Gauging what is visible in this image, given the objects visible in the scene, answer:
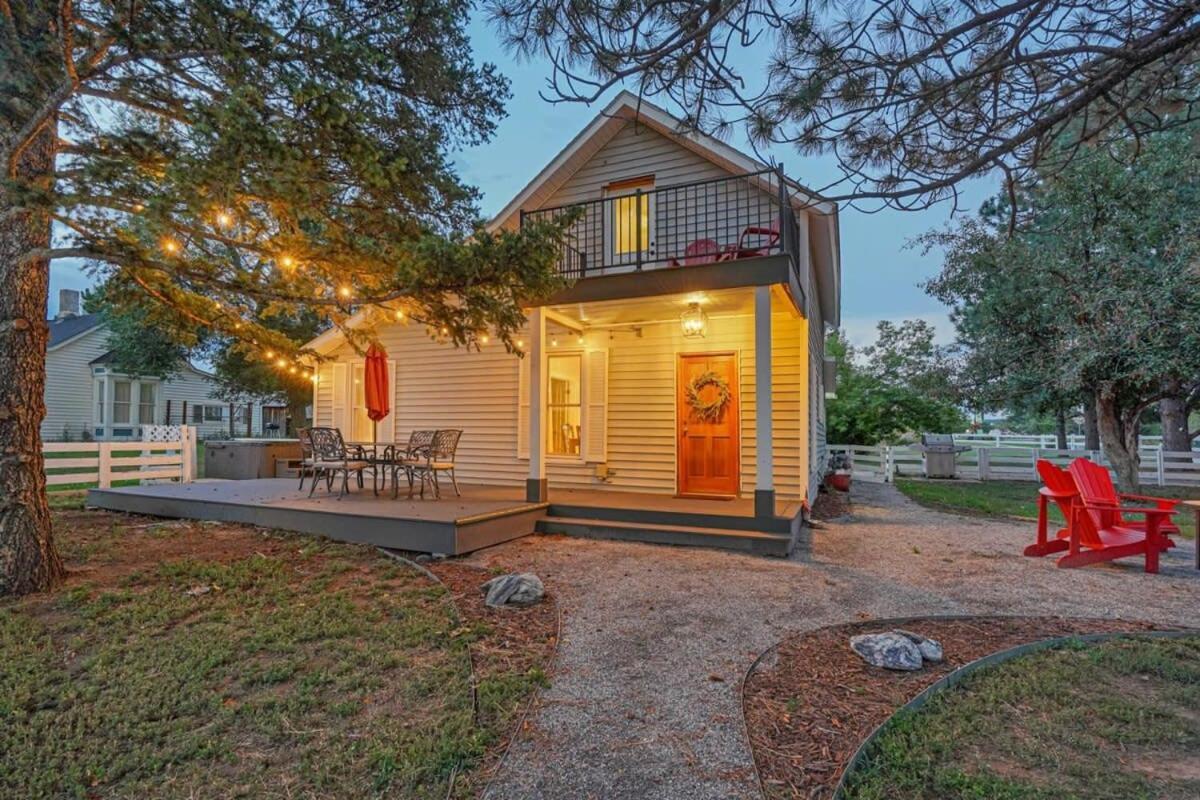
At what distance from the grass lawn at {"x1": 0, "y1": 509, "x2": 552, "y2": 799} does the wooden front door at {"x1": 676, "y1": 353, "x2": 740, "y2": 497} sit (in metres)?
3.83

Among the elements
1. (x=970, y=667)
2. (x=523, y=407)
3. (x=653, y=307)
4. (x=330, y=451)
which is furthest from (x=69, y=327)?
(x=970, y=667)

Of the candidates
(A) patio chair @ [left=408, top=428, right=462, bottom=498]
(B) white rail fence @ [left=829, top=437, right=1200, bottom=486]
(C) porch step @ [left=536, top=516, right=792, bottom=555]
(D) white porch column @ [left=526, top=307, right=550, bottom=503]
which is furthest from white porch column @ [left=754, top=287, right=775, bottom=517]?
(B) white rail fence @ [left=829, top=437, right=1200, bottom=486]

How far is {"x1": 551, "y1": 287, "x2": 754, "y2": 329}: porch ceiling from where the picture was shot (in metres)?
6.43

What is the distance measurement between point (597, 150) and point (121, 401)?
20.7 meters

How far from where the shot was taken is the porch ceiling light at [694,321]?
22.8 feet

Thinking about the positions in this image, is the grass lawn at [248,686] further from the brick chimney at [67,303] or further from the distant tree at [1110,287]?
the brick chimney at [67,303]

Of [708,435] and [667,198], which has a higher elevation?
[667,198]

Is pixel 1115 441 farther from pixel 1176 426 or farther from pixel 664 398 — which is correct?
pixel 664 398

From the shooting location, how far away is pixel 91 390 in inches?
783

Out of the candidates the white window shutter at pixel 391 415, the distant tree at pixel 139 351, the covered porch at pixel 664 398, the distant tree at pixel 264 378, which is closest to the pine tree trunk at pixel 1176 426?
the covered porch at pixel 664 398

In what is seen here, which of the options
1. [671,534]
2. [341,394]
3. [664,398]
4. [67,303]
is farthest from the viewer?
[67,303]

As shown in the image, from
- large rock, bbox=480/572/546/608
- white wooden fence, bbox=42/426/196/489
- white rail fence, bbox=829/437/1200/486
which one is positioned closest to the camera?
large rock, bbox=480/572/546/608

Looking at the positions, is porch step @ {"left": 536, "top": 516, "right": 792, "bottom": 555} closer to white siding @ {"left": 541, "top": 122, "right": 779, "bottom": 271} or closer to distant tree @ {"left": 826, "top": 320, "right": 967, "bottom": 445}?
white siding @ {"left": 541, "top": 122, "right": 779, "bottom": 271}

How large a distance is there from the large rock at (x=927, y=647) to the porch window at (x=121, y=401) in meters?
24.7
